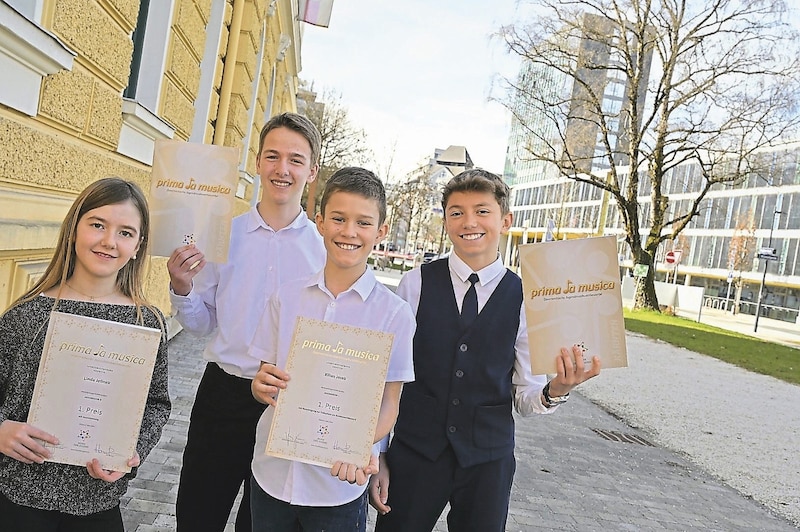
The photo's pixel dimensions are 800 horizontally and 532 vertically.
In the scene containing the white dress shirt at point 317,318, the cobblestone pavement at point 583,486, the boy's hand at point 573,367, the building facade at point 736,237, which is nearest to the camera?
the white dress shirt at point 317,318

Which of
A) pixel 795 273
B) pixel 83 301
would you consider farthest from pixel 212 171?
pixel 795 273

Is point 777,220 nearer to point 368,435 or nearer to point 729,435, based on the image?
point 729,435

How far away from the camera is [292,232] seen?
2604 millimetres

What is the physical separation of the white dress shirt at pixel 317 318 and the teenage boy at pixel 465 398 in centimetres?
24

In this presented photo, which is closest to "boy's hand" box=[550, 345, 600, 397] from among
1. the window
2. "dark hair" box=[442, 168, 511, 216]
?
"dark hair" box=[442, 168, 511, 216]

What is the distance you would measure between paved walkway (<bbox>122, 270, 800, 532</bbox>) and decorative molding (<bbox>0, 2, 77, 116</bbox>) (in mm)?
2088

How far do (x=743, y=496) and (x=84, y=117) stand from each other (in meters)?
5.85

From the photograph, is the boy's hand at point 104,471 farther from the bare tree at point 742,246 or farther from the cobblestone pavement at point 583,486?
the bare tree at point 742,246

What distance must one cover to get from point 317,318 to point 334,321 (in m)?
0.06

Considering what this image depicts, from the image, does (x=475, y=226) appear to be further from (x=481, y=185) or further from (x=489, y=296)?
(x=489, y=296)

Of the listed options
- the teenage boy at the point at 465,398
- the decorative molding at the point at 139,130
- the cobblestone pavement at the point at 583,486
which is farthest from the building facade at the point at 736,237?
the teenage boy at the point at 465,398

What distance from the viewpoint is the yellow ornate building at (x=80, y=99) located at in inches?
114

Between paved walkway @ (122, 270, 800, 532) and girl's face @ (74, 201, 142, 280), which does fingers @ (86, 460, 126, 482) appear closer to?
girl's face @ (74, 201, 142, 280)

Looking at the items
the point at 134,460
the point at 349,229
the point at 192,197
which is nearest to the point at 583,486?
the point at 349,229
